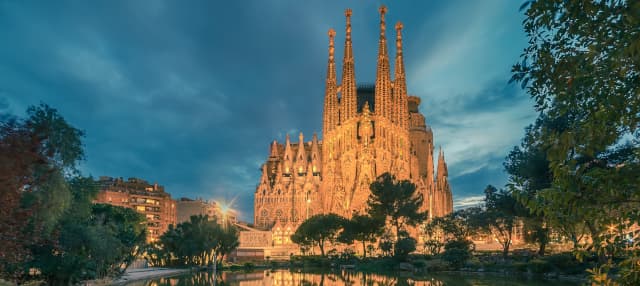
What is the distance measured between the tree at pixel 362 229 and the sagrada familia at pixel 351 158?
83.7ft

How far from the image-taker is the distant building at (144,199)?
121375 millimetres

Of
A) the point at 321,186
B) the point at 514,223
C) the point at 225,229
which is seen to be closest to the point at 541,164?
the point at 514,223

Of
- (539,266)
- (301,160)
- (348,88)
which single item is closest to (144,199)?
(301,160)

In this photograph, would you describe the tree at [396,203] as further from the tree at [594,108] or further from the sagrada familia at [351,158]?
A: the tree at [594,108]

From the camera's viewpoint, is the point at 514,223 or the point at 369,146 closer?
the point at 514,223

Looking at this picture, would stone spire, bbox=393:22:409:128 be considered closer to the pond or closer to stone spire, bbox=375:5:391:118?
stone spire, bbox=375:5:391:118

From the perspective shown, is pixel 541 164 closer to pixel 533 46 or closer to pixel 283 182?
pixel 533 46

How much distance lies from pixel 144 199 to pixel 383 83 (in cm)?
6923

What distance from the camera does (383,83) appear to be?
106500 mm

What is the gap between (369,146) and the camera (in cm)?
10212

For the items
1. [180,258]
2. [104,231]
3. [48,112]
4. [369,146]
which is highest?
[369,146]

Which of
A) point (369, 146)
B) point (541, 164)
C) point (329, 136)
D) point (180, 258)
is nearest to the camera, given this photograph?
point (541, 164)

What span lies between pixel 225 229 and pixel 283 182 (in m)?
46.9

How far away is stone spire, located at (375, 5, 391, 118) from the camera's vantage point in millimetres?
105562
